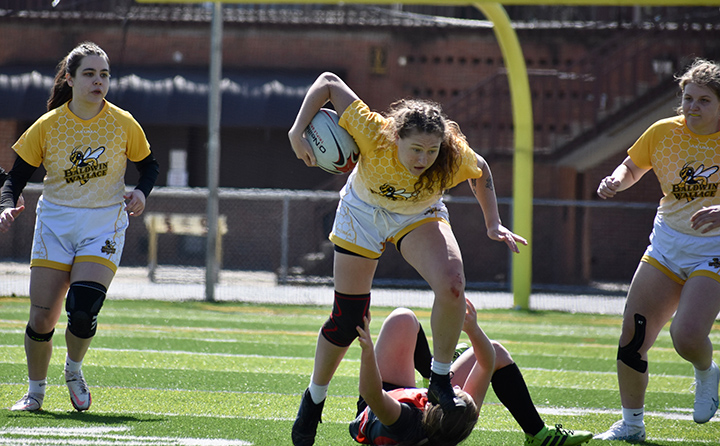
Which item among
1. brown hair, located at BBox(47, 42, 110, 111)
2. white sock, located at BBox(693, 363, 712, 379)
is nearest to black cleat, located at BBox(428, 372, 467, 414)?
white sock, located at BBox(693, 363, 712, 379)

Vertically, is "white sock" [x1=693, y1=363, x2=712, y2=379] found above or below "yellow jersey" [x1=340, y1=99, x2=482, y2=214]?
below

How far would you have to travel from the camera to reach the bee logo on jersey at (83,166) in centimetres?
458

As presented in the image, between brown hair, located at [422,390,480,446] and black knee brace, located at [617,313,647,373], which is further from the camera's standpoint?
black knee brace, located at [617,313,647,373]

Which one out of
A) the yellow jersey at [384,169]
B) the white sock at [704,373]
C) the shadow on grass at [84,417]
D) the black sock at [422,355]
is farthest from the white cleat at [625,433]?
the shadow on grass at [84,417]

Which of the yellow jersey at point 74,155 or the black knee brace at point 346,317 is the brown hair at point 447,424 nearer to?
the black knee brace at point 346,317

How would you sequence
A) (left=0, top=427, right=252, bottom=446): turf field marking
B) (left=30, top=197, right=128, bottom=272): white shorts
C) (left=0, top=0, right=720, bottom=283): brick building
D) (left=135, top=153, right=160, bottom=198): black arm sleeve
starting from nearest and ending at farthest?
1. (left=0, top=427, right=252, bottom=446): turf field marking
2. (left=30, top=197, right=128, bottom=272): white shorts
3. (left=135, top=153, right=160, bottom=198): black arm sleeve
4. (left=0, top=0, right=720, bottom=283): brick building

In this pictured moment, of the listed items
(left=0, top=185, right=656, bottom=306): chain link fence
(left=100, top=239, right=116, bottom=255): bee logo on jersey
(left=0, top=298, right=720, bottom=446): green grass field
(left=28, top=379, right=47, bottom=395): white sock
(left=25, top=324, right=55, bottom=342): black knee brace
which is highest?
(left=100, top=239, right=116, bottom=255): bee logo on jersey

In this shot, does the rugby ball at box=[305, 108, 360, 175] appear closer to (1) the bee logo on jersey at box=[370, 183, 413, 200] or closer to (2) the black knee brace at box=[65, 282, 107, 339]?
(1) the bee logo on jersey at box=[370, 183, 413, 200]

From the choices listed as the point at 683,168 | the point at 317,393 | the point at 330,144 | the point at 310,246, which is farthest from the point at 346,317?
the point at 310,246

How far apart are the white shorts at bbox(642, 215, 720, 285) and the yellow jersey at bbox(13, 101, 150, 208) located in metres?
3.01

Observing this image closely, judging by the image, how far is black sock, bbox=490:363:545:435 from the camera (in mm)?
3938

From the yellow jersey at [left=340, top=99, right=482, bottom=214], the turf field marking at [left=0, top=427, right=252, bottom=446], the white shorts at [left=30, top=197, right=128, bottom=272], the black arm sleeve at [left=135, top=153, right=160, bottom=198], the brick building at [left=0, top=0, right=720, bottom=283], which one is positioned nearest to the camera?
the turf field marking at [left=0, top=427, right=252, bottom=446]

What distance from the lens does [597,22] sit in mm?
18156

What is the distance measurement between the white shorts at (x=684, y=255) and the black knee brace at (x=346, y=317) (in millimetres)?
1625
